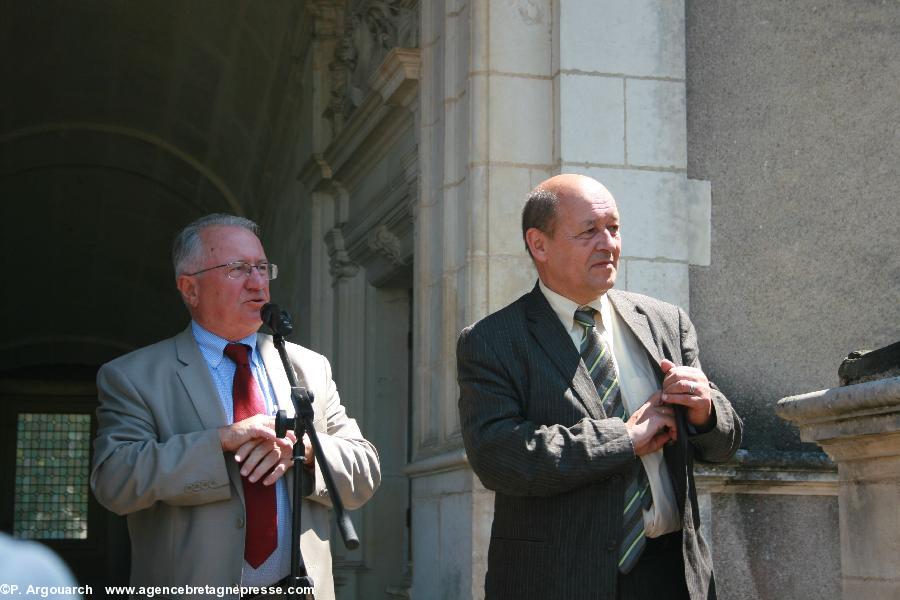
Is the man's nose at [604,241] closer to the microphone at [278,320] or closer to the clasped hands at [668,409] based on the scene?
the clasped hands at [668,409]

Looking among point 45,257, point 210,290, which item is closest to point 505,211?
point 210,290

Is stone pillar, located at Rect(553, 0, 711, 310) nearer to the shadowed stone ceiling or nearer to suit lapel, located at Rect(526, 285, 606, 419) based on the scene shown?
suit lapel, located at Rect(526, 285, 606, 419)

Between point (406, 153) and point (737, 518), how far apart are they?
3.32 m

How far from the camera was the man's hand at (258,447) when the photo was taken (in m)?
3.65

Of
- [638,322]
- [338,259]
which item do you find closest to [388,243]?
[338,259]

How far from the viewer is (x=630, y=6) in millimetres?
6457

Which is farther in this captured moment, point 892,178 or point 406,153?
point 406,153

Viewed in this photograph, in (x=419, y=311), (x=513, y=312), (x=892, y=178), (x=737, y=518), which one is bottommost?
(x=737, y=518)

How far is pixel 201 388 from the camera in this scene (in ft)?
12.7

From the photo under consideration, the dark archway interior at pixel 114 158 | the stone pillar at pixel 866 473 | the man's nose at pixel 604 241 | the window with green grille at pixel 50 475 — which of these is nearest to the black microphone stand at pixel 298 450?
the man's nose at pixel 604 241

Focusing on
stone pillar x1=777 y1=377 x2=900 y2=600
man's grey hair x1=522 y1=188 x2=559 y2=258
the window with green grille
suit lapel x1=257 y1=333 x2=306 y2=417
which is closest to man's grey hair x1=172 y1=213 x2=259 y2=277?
suit lapel x1=257 y1=333 x2=306 y2=417

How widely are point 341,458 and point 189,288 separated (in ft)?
2.35

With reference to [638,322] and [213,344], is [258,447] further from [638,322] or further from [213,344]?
[638,322]

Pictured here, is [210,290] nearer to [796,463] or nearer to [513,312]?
[513,312]
